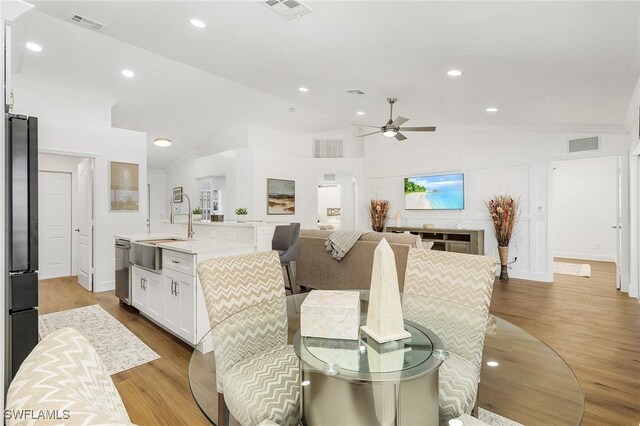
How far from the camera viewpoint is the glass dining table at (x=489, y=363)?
1194 mm

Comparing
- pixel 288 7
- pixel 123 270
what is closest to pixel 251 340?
pixel 288 7

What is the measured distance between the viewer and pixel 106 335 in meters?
3.18

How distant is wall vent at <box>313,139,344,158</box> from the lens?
27.1ft

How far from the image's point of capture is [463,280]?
188 centimetres

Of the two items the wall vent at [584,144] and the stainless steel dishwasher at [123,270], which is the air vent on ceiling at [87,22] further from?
the wall vent at [584,144]

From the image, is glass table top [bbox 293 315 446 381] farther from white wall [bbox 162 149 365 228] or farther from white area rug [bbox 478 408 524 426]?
white wall [bbox 162 149 365 228]

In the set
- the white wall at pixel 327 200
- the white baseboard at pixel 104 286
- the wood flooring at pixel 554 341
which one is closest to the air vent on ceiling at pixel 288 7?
the wood flooring at pixel 554 341

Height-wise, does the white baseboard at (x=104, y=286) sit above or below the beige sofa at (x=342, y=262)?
below

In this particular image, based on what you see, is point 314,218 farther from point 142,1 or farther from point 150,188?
point 142,1

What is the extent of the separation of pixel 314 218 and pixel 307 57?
205 inches

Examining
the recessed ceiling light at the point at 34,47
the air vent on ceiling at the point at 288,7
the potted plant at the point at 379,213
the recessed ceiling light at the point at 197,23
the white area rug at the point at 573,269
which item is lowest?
the white area rug at the point at 573,269

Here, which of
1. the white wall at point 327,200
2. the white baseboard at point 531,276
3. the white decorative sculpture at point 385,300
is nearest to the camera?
the white decorative sculpture at point 385,300

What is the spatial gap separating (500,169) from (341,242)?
143 inches

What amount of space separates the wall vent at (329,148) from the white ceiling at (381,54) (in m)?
2.64
